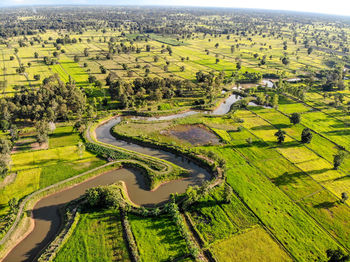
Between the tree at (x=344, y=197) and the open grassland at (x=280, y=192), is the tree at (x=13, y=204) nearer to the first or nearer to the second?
the open grassland at (x=280, y=192)

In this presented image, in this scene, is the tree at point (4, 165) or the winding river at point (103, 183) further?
the tree at point (4, 165)

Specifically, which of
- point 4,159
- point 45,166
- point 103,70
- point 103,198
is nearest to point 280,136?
point 103,198

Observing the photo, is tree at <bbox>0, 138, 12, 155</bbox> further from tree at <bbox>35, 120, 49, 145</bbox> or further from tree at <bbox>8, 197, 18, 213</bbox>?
tree at <bbox>8, 197, 18, 213</bbox>

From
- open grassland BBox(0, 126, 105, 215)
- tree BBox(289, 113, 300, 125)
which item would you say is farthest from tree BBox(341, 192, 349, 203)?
open grassland BBox(0, 126, 105, 215)

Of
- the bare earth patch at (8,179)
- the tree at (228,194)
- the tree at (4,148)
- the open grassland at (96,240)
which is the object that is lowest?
the open grassland at (96,240)

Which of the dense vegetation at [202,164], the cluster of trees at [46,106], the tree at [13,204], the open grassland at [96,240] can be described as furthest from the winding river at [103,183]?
the cluster of trees at [46,106]

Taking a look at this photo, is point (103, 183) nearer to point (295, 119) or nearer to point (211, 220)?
point (211, 220)

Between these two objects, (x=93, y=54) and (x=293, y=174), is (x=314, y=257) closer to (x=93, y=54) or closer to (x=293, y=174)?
(x=293, y=174)
